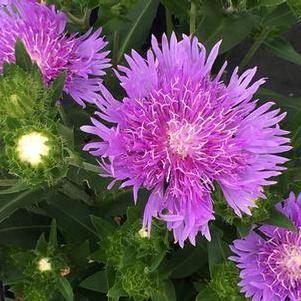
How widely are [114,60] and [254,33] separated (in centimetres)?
33

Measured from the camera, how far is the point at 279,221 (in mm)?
972

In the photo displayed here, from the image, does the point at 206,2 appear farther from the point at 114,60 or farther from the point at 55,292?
the point at 55,292

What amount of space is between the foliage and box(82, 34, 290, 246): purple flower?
56 millimetres

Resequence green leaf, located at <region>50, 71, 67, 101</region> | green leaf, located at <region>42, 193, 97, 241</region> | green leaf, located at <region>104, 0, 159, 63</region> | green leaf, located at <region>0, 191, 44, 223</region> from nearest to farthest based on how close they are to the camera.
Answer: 1. green leaf, located at <region>50, 71, 67, 101</region>
2. green leaf, located at <region>0, 191, 44, 223</region>
3. green leaf, located at <region>42, 193, 97, 241</region>
4. green leaf, located at <region>104, 0, 159, 63</region>

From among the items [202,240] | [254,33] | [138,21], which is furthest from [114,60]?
[202,240]

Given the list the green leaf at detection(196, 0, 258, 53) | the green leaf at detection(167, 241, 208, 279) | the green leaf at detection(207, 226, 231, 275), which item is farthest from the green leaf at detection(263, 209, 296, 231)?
the green leaf at detection(196, 0, 258, 53)

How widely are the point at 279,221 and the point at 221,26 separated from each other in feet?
1.28

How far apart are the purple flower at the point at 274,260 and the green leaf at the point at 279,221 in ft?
0.10

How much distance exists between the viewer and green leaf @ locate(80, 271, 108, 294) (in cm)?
115

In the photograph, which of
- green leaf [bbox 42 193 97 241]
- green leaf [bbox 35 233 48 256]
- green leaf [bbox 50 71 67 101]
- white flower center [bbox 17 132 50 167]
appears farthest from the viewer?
green leaf [bbox 42 193 97 241]

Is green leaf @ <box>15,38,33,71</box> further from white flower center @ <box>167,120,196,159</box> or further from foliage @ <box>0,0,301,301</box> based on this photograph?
white flower center @ <box>167,120,196,159</box>

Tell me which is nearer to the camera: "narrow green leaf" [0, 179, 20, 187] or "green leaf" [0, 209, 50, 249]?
"narrow green leaf" [0, 179, 20, 187]

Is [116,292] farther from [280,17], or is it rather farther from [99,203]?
[280,17]

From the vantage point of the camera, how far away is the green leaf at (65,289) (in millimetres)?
1073
